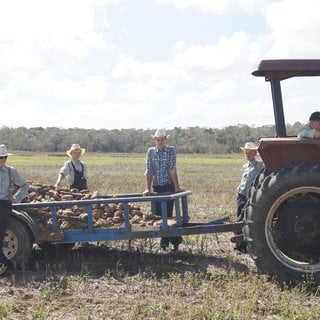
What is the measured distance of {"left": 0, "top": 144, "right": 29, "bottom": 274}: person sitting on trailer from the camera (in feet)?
21.1

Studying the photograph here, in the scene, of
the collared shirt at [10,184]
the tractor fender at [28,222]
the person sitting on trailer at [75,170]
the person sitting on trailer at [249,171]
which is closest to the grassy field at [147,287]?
the tractor fender at [28,222]

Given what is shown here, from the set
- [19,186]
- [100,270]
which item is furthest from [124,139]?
[100,270]

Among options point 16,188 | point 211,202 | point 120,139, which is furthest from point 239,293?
point 120,139

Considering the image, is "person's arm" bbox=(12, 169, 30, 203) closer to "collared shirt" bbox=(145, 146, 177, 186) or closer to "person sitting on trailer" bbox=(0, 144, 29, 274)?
"person sitting on trailer" bbox=(0, 144, 29, 274)

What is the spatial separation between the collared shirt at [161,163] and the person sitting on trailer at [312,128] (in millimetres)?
2500

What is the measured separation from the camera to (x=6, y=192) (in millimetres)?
6613

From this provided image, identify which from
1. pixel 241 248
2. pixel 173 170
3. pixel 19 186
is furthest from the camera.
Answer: pixel 173 170

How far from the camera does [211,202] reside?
14.3 m

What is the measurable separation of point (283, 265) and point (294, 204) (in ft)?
2.11

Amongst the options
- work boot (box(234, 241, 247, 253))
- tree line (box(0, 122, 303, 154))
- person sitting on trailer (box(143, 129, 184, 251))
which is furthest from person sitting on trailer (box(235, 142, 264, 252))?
tree line (box(0, 122, 303, 154))

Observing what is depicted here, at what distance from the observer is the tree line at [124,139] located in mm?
68500

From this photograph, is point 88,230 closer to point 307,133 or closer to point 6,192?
point 6,192

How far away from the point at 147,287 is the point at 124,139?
71713mm

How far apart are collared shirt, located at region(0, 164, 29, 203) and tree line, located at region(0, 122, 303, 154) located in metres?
58.4
